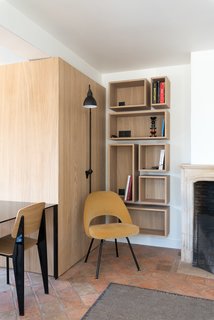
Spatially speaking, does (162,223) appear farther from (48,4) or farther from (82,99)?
(48,4)

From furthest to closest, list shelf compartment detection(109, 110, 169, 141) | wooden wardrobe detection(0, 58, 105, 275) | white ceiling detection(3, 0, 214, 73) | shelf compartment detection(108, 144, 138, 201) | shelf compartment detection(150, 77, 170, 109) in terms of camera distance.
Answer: shelf compartment detection(108, 144, 138, 201)
shelf compartment detection(109, 110, 169, 141)
shelf compartment detection(150, 77, 170, 109)
wooden wardrobe detection(0, 58, 105, 275)
white ceiling detection(3, 0, 214, 73)

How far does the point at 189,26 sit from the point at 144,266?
257 cm

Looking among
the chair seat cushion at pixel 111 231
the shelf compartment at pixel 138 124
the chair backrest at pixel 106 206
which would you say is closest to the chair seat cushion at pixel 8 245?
the chair seat cushion at pixel 111 231

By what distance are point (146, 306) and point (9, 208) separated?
1.46 meters

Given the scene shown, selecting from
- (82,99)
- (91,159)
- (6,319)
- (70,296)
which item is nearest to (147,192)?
(91,159)

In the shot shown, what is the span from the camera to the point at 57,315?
2182mm

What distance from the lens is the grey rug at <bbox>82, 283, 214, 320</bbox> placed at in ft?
7.08

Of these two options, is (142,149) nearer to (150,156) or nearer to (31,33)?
(150,156)

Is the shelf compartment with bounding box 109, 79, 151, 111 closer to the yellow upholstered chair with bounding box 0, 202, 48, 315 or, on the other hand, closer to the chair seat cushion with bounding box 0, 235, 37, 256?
the yellow upholstered chair with bounding box 0, 202, 48, 315

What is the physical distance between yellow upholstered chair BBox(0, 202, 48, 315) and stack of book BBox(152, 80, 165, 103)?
2.08 meters

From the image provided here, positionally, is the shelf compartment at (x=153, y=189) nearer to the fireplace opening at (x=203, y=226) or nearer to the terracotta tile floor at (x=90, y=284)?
the fireplace opening at (x=203, y=226)

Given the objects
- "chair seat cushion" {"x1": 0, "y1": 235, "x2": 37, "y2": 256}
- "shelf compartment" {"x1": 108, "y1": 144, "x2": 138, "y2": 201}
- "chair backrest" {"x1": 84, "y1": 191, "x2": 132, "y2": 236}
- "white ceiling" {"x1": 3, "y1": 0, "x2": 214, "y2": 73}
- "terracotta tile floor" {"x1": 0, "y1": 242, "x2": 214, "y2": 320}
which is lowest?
"terracotta tile floor" {"x1": 0, "y1": 242, "x2": 214, "y2": 320}

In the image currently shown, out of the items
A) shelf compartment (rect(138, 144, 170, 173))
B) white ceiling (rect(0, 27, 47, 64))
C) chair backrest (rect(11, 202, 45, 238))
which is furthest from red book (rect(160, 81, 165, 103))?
chair backrest (rect(11, 202, 45, 238))

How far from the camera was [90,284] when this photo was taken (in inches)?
107
